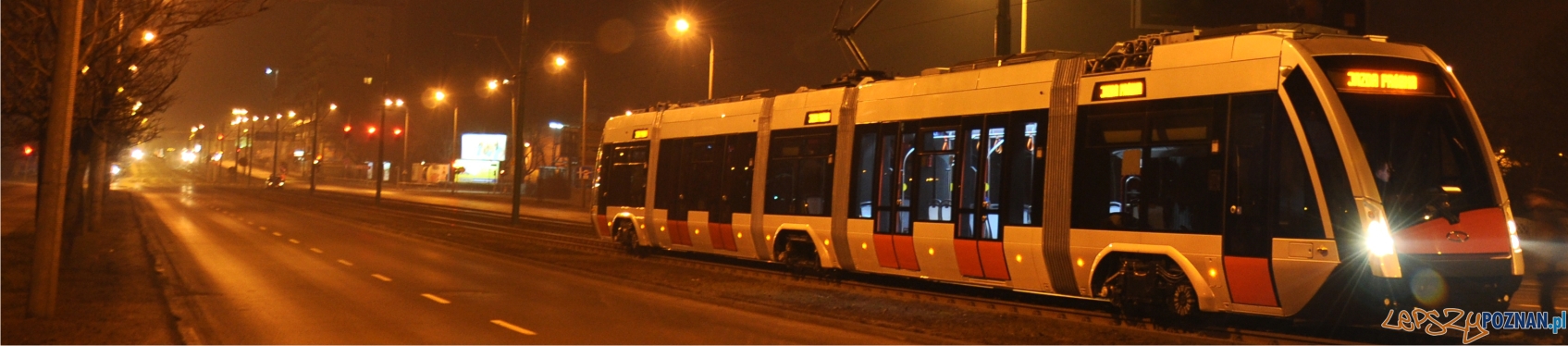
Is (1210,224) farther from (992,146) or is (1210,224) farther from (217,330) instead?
(217,330)

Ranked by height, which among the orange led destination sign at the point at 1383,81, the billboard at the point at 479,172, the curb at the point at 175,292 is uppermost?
the billboard at the point at 479,172

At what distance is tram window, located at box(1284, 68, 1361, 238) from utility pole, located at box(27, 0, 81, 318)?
11.8 metres

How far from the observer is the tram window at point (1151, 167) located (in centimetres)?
1120

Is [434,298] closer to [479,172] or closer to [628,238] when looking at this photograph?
[628,238]

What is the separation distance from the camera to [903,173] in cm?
1541

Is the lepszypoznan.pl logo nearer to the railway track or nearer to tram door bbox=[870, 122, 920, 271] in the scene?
the railway track

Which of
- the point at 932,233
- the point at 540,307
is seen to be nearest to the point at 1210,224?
the point at 932,233

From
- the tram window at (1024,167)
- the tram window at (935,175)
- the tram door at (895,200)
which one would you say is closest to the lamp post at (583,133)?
the tram door at (895,200)

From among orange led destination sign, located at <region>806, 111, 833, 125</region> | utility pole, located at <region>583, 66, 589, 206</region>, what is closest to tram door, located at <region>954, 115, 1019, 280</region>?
orange led destination sign, located at <region>806, 111, 833, 125</region>

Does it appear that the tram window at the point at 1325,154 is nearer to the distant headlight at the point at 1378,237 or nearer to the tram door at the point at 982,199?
the distant headlight at the point at 1378,237

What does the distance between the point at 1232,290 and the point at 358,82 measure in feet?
502

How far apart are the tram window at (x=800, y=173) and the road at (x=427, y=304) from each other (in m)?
2.89

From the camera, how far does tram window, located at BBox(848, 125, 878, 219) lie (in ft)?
53.1

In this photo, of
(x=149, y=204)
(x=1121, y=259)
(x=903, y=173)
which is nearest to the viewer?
→ (x=1121, y=259)
